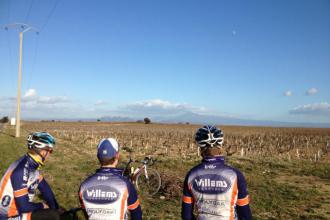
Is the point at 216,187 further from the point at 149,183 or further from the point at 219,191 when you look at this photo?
the point at 149,183

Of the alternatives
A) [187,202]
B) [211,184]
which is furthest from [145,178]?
[211,184]

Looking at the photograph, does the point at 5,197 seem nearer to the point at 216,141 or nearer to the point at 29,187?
the point at 29,187

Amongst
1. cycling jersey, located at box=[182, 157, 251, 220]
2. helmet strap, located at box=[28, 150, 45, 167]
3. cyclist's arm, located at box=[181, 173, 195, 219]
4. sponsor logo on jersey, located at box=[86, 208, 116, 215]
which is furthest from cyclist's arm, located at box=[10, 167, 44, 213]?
cycling jersey, located at box=[182, 157, 251, 220]

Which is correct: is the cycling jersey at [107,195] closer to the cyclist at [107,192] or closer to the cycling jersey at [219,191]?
the cyclist at [107,192]

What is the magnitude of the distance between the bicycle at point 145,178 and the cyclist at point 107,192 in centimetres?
843

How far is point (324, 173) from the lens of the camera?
1727 cm

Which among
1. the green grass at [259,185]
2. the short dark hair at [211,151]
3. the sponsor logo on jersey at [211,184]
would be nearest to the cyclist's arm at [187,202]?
the sponsor logo on jersey at [211,184]

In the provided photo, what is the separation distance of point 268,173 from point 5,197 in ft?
48.2

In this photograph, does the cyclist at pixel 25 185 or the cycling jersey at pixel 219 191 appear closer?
the cycling jersey at pixel 219 191

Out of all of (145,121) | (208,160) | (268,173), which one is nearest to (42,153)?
(208,160)

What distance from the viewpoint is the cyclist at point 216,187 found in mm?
4062

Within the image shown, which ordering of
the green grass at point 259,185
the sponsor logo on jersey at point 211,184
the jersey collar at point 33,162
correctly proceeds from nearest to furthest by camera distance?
the sponsor logo on jersey at point 211,184 → the jersey collar at point 33,162 → the green grass at point 259,185

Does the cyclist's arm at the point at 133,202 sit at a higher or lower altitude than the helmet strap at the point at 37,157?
lower

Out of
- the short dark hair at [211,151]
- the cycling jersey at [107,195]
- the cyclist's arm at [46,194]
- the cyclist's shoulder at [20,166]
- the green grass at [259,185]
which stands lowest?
the green grass at [259,185]
